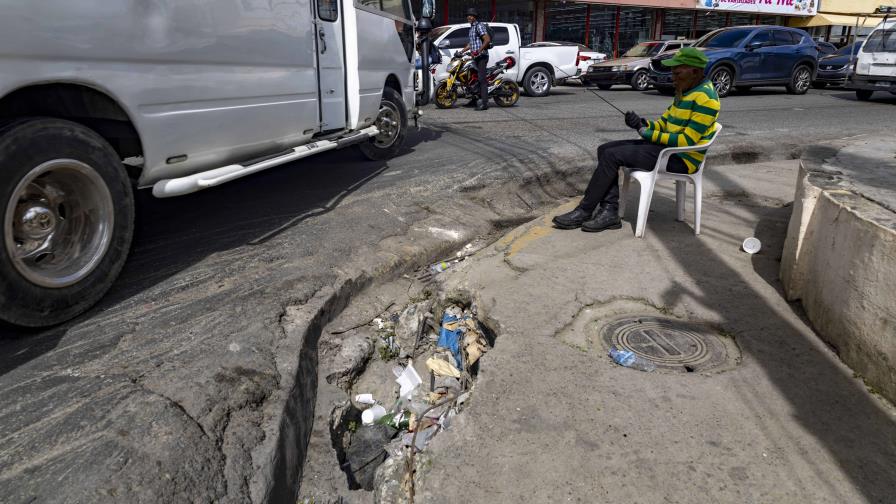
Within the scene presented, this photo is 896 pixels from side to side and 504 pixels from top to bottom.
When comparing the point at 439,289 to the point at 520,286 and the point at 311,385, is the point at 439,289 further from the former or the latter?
the point at 311,385

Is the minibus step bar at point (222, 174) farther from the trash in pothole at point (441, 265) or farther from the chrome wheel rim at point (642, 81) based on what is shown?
the chrome wheel rim at point (642, 81)

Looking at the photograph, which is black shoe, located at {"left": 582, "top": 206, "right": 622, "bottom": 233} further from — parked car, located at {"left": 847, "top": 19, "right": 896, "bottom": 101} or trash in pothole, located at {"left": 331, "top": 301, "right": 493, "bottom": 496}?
parked car, located at {"left": 847, "top": 19, "right": 896, "bottom": 101}

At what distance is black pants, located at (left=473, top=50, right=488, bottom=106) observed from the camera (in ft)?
38.3

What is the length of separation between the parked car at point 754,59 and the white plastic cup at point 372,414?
45.4 feet

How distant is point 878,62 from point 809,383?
46.1 feet

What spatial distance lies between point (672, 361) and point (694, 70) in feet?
7.91

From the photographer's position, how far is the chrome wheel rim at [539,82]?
51.0 ft

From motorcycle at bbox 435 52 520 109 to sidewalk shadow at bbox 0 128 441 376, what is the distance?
569 cm

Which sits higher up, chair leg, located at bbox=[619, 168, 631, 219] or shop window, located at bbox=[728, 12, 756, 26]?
shop window, located at bbox=[728, 12, 756, 26]

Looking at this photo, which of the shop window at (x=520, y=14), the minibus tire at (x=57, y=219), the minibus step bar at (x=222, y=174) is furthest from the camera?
the shop window at (x=520, y=14)

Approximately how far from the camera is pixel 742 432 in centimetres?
251

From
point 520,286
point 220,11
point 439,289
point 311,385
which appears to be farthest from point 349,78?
point 311,385

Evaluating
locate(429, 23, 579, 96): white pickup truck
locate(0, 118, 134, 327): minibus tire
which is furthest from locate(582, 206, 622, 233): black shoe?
locate(429, 23, 579, 96): white pickup truck

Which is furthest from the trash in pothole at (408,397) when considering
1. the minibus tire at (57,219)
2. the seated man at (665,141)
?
the seated man at (665,141)
